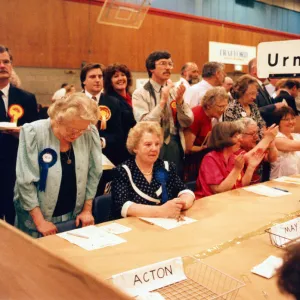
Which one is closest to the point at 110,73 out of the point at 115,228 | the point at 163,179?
the point at 163,179

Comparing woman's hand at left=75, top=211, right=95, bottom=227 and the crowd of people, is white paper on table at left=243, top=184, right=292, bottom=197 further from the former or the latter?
woman's hand at left=75, top=211, right=95, bottom=227

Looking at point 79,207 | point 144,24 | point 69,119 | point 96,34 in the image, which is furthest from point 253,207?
point 144,24

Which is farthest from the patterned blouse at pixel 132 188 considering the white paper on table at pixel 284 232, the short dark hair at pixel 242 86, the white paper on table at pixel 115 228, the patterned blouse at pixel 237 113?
the short dark hair at pixel 242 86

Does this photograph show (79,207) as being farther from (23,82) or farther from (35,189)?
(23,82)

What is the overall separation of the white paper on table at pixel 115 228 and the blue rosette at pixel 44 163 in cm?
47

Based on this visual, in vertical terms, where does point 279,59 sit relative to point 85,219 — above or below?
above

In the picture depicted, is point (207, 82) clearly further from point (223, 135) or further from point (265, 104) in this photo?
point (223, 135)

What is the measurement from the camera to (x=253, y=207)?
2584mm

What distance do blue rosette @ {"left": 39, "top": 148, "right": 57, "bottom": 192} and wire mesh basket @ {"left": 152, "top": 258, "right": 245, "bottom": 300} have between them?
40.8 inches

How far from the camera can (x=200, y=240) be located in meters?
2.01

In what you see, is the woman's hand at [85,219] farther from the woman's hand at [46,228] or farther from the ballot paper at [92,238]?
the ballot paper at [92,238]

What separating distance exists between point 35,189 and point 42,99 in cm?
507

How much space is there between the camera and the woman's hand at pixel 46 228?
2.29 meters

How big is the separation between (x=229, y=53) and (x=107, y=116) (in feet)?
24.0
